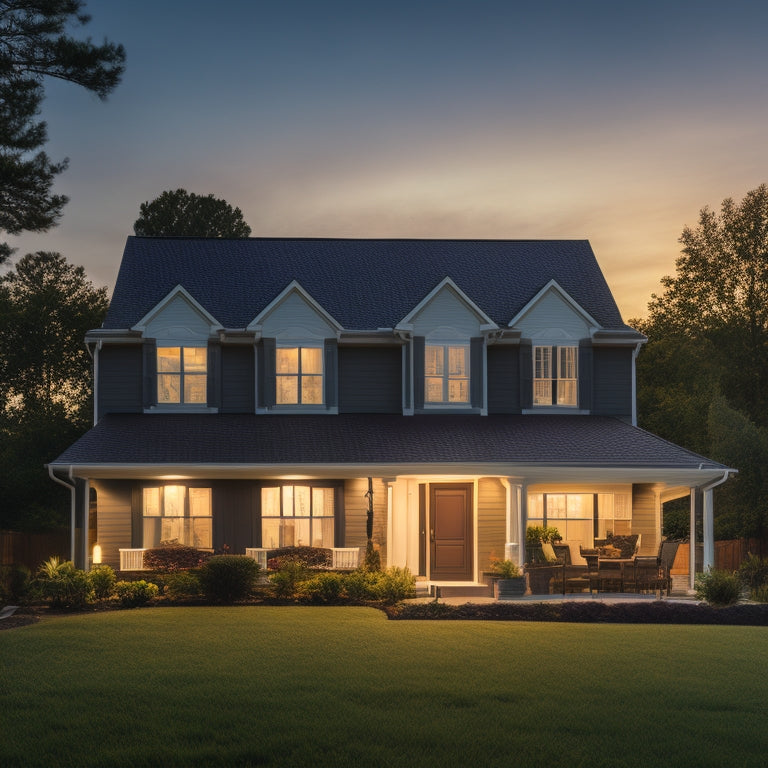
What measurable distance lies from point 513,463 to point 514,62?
9.11 metres

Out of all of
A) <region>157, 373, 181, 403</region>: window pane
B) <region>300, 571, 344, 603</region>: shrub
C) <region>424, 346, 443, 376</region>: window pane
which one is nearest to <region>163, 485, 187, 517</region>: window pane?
<region>157, 373, 181, 403</region>: window pane

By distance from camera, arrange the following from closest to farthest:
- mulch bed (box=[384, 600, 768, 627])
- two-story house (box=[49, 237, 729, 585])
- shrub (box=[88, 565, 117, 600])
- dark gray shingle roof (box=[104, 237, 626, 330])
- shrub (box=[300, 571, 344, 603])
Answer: mulch bed (box=[384, 600, 768, 627]), shrub (box=[300, 571, 344, 603]), shrub (box=[88, 565, 117, 600]), two-story house (box=[49, 237, 729, 585]), dark gray shingle roof (box=[104, 237, 626, 330])

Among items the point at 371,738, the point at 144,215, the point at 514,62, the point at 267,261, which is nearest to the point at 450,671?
the point at 371,738

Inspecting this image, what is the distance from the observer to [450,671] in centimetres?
1309

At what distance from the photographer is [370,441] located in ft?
80.7

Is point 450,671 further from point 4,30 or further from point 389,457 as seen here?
point 4,30

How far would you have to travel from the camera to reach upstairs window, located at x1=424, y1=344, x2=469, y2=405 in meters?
26.7

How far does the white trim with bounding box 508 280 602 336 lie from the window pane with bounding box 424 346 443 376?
2018 millimetres

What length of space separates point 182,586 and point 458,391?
9133 mm

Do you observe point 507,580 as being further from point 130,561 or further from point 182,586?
point 130,561

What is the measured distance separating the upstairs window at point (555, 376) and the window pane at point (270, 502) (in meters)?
7.23

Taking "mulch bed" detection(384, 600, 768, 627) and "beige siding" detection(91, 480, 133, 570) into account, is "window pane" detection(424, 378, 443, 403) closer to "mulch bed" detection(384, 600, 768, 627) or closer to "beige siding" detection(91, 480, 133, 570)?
"beige siding" detection(91, 480, 133, 570)

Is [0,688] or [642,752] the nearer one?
[642,752]

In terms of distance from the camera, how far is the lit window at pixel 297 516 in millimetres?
25016
